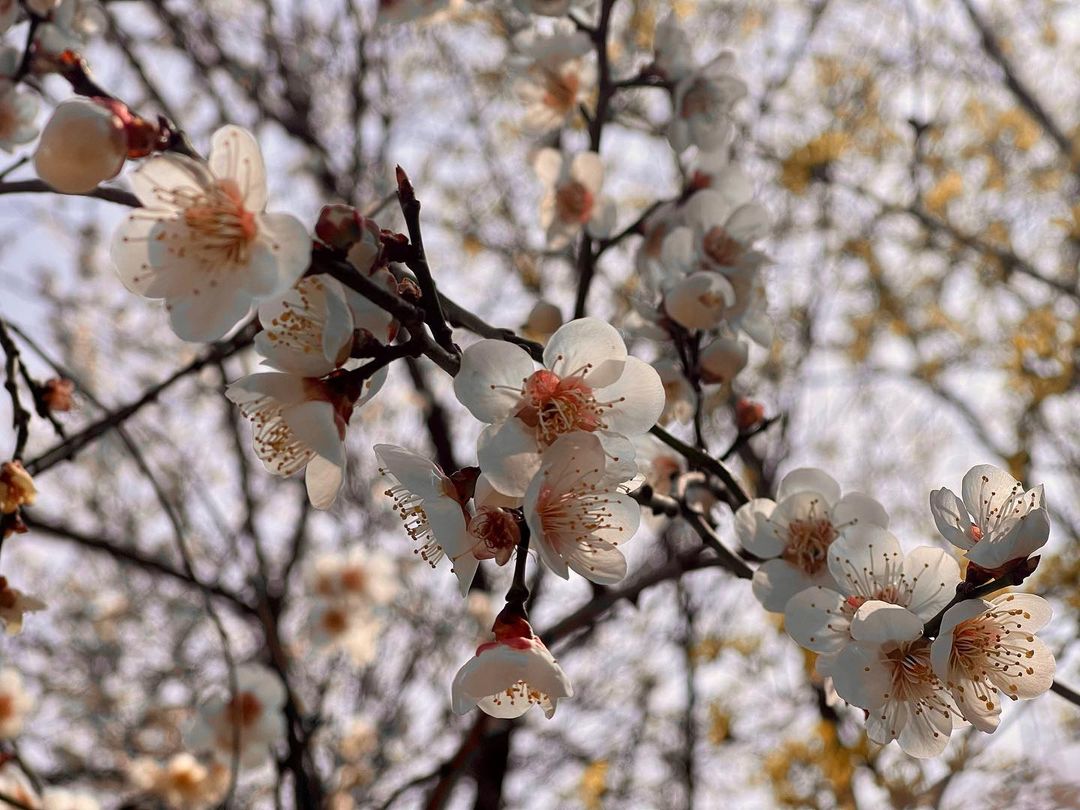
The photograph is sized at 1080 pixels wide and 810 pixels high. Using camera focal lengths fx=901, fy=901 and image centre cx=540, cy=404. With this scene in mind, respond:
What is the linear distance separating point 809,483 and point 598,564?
0.48 meters

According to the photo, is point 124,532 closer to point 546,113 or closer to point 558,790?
point 558,790

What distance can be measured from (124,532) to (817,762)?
16.3 ft

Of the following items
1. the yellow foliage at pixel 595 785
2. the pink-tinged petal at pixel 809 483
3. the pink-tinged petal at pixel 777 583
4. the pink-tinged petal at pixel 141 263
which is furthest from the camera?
the yellow foliage at pixel 595 785

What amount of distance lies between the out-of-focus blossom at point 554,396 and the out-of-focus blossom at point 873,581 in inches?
→ 13.0

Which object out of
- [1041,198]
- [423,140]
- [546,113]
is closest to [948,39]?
[1041,198]

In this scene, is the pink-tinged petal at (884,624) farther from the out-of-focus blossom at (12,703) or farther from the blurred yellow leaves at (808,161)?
the blurred yellow leaves at (808,161)

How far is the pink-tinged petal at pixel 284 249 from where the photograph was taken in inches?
33.5

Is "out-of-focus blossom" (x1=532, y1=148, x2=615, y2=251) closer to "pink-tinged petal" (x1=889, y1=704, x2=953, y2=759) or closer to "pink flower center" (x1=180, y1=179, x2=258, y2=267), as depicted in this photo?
"pink flower center" (x1=180, y1=179, x2=258, y2=267)

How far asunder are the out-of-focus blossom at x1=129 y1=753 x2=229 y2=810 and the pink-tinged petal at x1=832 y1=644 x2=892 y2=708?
254cm

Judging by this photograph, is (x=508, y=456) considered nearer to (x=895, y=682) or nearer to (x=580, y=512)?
(x=580, y=512)

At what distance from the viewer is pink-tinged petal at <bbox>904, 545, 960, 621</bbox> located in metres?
1.12

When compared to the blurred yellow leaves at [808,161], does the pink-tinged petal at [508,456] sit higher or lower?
lower

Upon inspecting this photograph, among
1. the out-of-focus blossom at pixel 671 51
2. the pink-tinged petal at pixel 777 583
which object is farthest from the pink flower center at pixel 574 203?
the pink-tinged petal at pixel 777 583

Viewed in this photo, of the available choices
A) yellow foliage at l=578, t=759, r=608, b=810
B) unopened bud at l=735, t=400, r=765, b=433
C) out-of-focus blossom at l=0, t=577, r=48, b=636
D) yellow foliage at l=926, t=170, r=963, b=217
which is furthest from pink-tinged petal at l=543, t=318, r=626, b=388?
yellow foliage at l=926, t=170, r=963, b=217
